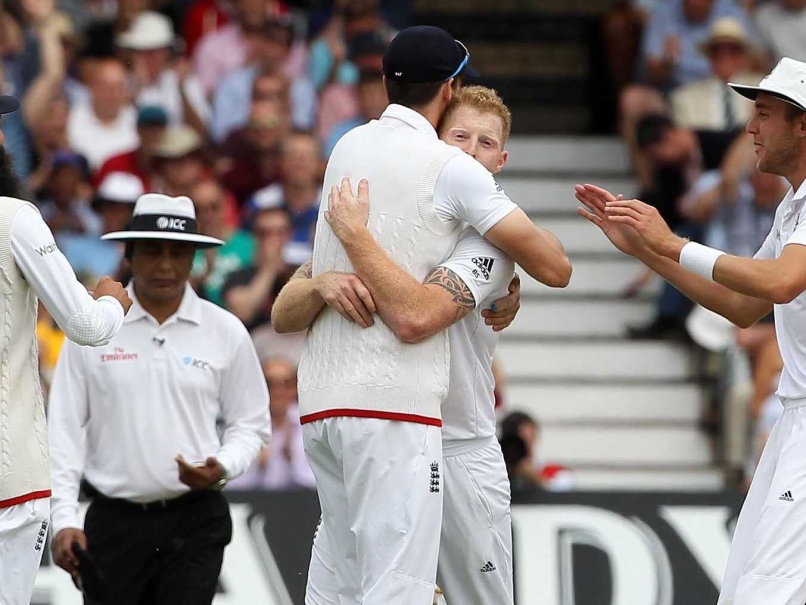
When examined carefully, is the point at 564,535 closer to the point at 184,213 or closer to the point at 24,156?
the point at 184,213

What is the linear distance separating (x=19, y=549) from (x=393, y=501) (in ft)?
3.96

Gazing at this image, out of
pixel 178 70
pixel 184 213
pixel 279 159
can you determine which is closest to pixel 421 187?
pixel 184 213

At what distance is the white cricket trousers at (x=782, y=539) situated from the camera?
5.73 metres

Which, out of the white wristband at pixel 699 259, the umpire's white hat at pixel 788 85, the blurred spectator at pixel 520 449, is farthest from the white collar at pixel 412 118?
the blurred spectator at pixel 520 449

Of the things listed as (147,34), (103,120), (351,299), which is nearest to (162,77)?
(147,34)

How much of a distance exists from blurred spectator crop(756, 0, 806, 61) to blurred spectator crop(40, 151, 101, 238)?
18.2ft

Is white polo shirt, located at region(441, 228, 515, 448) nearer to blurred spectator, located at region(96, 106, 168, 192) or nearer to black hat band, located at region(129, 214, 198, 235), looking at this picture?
black hat band, located at region(129, 214, 198, 235)

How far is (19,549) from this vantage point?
532 cm

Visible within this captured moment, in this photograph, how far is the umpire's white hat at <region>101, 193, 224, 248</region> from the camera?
6871 millimetres

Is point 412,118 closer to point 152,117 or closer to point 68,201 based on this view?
point 68,201

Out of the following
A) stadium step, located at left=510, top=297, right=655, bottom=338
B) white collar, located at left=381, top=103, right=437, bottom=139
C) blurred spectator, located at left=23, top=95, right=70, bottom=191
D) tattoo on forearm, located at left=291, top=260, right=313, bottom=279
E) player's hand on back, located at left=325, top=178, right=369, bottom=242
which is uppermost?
blurred spectator, located at left=23, top=95, right=70, bottom=191

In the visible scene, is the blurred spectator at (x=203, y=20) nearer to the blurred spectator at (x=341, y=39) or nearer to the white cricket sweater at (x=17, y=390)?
the blurred spectator at (x=341, y=39)

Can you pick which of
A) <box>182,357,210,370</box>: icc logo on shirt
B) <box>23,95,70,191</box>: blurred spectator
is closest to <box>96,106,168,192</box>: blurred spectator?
<box>23,95,70,191</box>: blurred spectator

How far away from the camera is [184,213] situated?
7.07 meters
